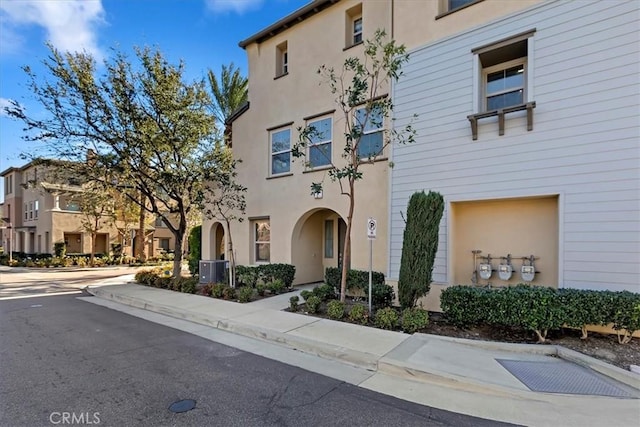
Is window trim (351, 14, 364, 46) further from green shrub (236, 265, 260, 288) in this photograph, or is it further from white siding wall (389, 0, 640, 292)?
green shrub (236, 265, 260, 288)

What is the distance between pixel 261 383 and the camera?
4402 mm

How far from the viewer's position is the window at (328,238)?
41.2ft

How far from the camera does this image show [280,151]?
12664 mm

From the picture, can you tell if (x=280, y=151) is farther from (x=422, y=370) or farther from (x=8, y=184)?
(x=8, y=184)

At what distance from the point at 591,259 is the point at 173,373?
7.39 m

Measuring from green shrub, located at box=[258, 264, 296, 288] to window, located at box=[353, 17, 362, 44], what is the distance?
25.4 ft

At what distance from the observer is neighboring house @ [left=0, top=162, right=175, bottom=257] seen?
27098 mm

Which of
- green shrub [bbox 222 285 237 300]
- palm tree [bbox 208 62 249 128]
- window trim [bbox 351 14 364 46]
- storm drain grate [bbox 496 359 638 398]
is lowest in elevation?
green shrub [bbox 222 285 237 300]

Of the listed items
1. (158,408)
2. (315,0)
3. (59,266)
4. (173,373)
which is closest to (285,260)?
(173,373)

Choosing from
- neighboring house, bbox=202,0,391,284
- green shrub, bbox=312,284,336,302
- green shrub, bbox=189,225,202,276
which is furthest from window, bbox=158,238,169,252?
green shrub, bbox=312,284,336,302

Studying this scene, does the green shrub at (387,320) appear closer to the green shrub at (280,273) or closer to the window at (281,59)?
the green shrub at (280,273)

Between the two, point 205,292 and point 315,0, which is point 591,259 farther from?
point 315,0

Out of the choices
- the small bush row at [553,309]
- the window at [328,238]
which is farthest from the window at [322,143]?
the small bush row at [553,309]

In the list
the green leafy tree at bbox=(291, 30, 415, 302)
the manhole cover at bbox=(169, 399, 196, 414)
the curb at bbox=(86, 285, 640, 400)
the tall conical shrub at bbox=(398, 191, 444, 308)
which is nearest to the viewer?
the manhole cover at bbox=(169, 399, 196, 414)
